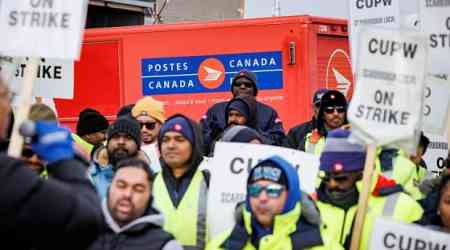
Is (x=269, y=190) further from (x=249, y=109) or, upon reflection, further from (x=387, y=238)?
(x=249, y=109)

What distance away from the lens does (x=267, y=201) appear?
5.44m

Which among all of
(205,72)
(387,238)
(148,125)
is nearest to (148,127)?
(148,125)

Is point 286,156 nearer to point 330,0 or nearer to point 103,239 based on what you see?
point 103,239

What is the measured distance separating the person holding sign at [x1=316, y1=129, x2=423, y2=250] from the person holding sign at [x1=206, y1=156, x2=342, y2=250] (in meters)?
0.49

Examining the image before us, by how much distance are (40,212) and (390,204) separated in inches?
131

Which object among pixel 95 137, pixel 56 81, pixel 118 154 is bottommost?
pixel 118 154

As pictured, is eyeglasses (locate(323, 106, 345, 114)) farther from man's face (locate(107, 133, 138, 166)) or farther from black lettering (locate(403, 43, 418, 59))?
black lettering (locate(403, 43, 418, 59))

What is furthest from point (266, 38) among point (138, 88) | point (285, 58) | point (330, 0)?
point (330, 0)

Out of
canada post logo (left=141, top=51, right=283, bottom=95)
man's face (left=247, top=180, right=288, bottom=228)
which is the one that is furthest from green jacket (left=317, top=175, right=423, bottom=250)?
canada post logo (left=141, top=51, right=283, bottom=95)

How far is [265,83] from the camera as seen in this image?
1252cm

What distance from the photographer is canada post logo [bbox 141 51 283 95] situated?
1256cm

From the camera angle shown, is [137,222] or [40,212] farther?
[137,222]

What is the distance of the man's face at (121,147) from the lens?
7094 millimetres

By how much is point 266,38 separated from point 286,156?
6242 mm
